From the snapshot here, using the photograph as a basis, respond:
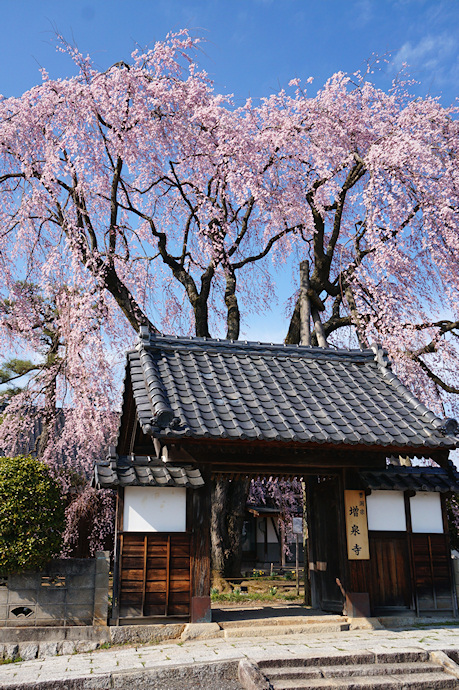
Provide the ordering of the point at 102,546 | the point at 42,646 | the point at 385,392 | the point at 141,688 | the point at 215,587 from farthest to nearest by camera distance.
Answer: the point at 102,546
the point at 215,587
the point at 385,392
the point at 42,646
the point at 141,688

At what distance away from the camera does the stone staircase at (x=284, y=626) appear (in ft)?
26.9

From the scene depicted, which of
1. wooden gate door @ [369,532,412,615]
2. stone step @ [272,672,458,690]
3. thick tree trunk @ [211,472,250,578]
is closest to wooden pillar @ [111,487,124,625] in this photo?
stone step @ [272,672,458,690]

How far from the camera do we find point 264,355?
10.5 metres

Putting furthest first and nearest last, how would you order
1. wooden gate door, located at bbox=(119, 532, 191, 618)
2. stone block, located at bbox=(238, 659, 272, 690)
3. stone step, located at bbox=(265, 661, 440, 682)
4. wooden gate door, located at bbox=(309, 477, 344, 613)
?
wooden gate door, located at bbox=(309, 477, 344, 613)
wooden gate door, located at bbox=(119, 532, 191, 618)
stone step, located at bbox=(265, 661, 440, 682)
stone block, located at bbox=(238, 659, 272, 690)

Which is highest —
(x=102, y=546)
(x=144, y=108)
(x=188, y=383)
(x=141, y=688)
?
(x=144, y=108)

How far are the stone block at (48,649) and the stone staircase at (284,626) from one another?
7.34 ft

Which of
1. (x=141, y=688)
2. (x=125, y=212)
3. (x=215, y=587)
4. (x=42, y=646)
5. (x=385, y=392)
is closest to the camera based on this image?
(x=141, y=688)

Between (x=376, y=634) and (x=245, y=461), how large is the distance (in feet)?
9.86

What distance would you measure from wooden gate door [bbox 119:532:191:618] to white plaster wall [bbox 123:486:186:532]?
109 mm

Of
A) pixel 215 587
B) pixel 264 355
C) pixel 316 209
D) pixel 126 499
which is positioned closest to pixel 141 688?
pixel 126 499

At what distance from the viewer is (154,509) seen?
27.7ft

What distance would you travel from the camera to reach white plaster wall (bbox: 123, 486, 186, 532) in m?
8.36

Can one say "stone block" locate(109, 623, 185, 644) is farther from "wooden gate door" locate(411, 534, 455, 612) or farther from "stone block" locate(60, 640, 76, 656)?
"wooden gate door" locate(411, 534, 455, 612)

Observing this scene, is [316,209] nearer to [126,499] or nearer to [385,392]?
[385,392]
